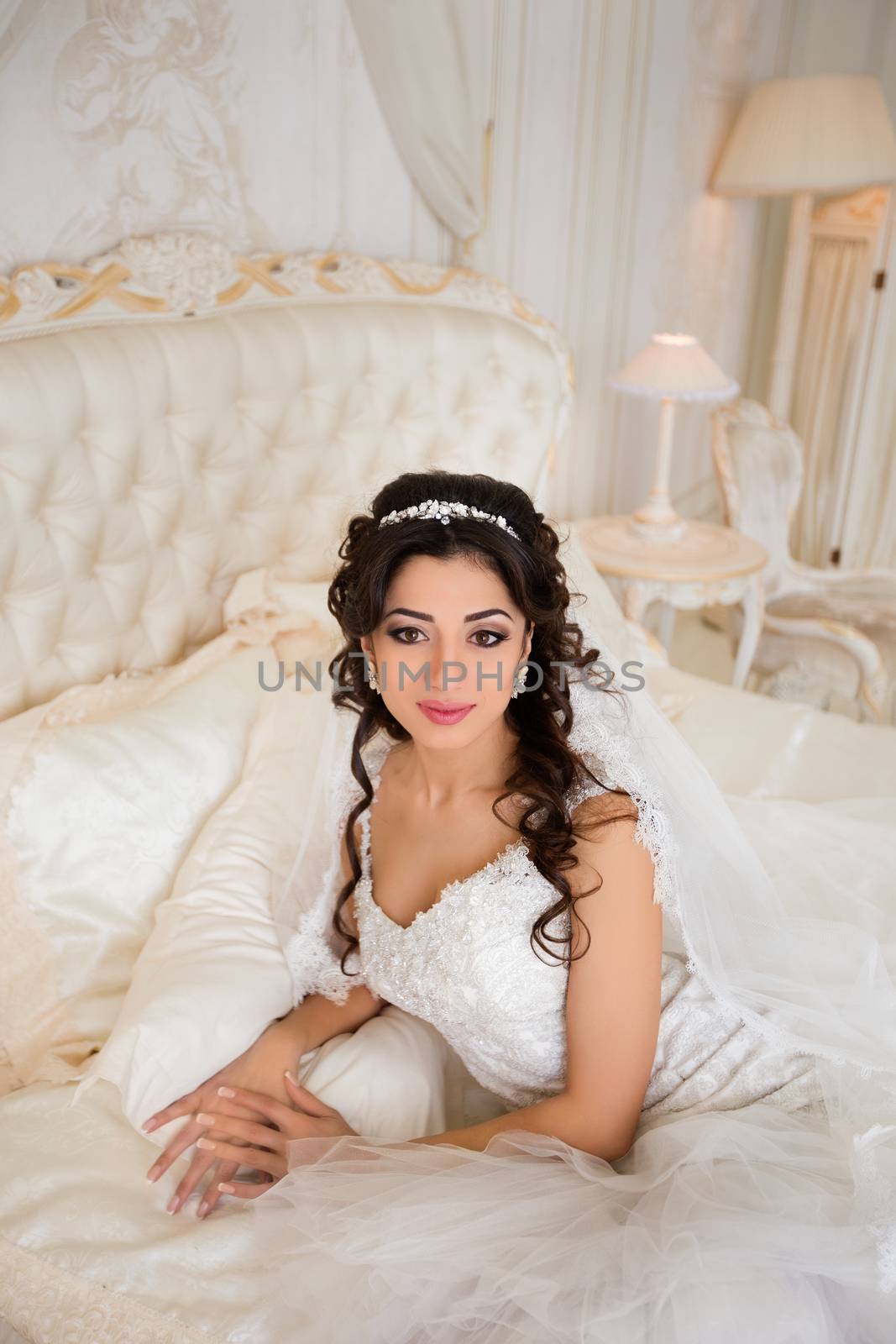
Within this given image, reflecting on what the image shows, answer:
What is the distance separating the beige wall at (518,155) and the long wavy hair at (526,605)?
40.9 inches

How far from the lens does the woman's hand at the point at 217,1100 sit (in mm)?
1550

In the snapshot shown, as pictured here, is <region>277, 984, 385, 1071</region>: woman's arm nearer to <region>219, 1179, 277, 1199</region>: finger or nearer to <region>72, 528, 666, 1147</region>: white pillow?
<region>72, 528, 666, 1147</region>: white pillow

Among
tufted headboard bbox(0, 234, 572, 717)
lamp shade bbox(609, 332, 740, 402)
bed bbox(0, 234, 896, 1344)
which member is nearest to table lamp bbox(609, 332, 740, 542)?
lamp shade bbox(609, 332, 740, 402)

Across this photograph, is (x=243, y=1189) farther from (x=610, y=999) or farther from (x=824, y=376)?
(x=824, y=376)

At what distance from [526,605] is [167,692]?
0.96m

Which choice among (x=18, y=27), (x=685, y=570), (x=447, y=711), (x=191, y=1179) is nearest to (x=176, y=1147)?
(x=191, y=1179)

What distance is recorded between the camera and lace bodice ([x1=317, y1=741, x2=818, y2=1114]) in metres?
1.59

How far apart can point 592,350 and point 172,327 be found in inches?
81.0

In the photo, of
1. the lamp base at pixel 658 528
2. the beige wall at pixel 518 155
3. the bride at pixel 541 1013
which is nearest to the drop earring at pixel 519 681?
the bride at pixel 541 1013

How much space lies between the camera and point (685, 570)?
3.42 meters

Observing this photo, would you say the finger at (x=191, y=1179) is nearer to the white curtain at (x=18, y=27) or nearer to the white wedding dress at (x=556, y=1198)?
the white wedding dress at (x=556, y=1198)

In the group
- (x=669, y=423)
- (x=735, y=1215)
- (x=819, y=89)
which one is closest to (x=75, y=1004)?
(x=735, y=1215)

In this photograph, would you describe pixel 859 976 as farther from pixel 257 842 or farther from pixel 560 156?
pixel 560 156

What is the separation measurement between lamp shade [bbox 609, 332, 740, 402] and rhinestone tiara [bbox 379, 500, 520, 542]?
6.39 feet
